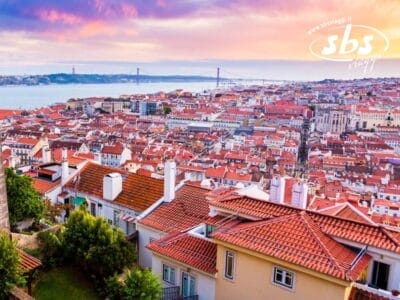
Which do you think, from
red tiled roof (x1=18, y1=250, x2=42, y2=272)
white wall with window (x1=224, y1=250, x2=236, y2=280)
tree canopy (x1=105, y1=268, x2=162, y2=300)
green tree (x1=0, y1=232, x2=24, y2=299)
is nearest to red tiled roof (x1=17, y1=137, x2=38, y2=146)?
red tiled roof (x1=18, y1=250, x2=42, y2=272)

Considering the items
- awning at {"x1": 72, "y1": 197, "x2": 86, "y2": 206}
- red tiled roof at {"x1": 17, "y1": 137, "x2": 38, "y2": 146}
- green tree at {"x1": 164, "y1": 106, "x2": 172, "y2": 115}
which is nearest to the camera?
awning at {"x1": 72, "y1": 197, "x2": 86, "y2": 206}

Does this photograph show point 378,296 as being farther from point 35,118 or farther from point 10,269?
point 35,118

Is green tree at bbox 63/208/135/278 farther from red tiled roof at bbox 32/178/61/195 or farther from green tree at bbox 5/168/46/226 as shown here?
red tiled roof at bbox 32/178/61/195

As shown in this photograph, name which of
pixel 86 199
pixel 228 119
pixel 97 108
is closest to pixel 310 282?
pixel 86 199

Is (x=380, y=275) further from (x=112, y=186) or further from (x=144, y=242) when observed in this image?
(x=112, y=186)

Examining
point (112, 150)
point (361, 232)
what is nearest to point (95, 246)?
point (361, 232)

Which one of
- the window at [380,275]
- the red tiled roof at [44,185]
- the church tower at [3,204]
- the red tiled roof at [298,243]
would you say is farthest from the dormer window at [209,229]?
the red tiled roof at [44,185]
